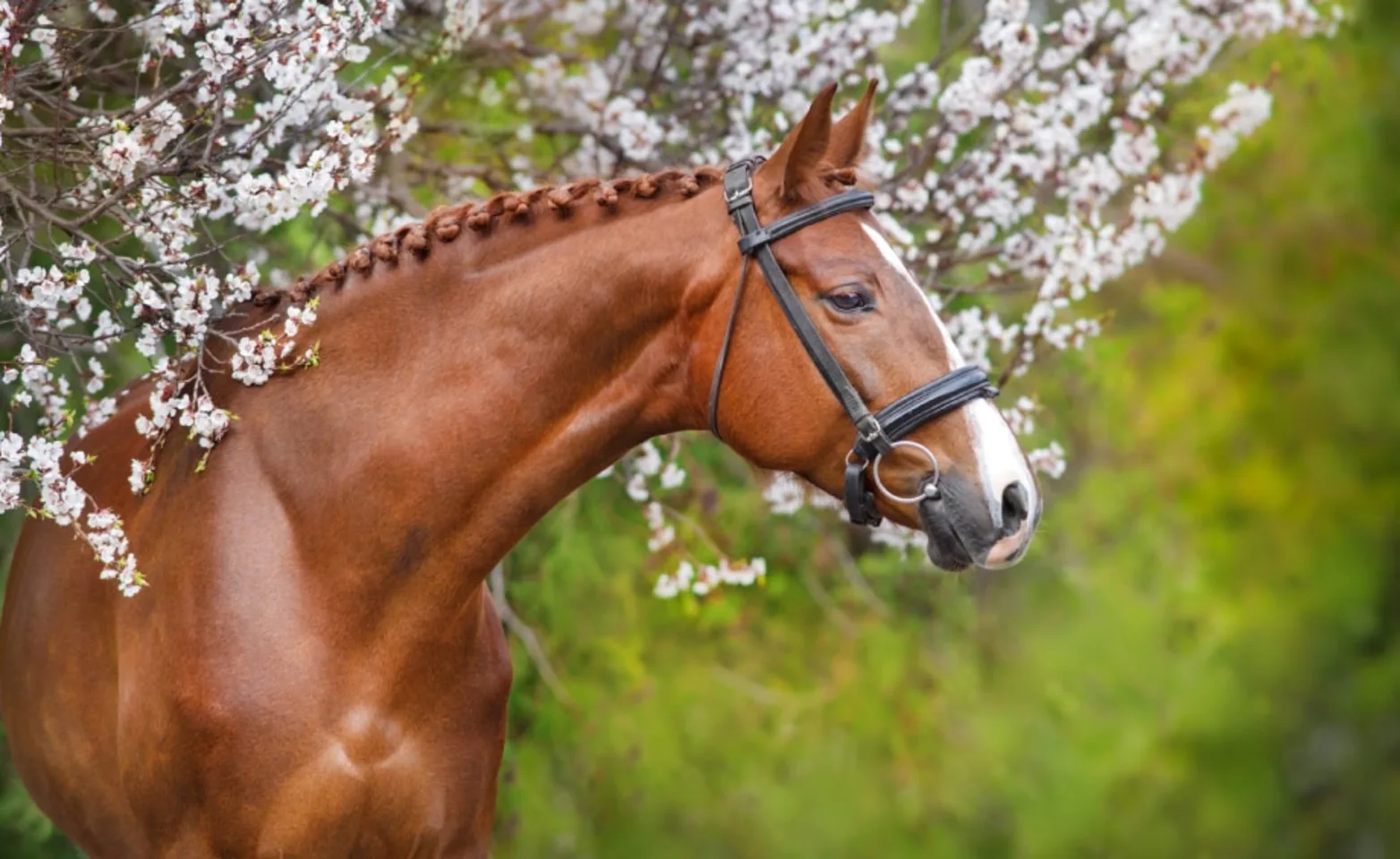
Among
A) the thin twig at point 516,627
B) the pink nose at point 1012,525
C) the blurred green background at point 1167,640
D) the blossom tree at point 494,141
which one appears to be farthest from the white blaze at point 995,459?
the blurred green background at point 1167,640

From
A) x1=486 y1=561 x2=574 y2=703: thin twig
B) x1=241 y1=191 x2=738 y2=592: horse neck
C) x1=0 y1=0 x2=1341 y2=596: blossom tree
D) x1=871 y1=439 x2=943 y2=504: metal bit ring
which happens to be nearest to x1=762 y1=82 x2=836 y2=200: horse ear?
x1=241 y1=191 x2=738 y2=592: horse neck

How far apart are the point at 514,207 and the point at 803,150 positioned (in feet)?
2.05

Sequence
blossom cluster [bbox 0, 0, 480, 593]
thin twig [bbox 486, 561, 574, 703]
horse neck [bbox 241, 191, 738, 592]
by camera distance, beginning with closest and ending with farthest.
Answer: horse neck [bbox 241, 191, 738, 592] → blossom cluster [bbox 0, 0, 480, 593] → thin twig [bbox 486, 561, 574, 703]

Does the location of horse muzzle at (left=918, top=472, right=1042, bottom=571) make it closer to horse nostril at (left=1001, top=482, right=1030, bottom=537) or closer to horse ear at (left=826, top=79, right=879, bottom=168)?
horse nostril at (left=1001, top=482, right=1030, bottom=537)

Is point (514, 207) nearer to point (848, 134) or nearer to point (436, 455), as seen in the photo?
point (436, 455)

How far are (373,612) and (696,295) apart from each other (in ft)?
3.09

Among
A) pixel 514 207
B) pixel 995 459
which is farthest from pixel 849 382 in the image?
pixel 514 207

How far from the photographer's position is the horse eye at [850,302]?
3.03 meters

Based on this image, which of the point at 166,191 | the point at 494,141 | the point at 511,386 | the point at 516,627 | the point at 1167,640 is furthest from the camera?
the point at 1167,640

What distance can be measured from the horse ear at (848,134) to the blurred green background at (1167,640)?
19.0 ft

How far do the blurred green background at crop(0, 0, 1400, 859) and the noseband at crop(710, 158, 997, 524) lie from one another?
584cm

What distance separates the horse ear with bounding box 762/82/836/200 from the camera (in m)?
3.04

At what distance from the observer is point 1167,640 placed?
10.9 meters

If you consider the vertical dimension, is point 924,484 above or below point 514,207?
below
